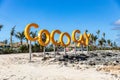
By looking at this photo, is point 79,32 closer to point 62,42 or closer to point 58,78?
point 62,42

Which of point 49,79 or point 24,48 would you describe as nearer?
point 49,79

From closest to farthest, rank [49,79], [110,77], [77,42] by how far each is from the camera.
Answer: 1. [49,79]
2. [110,77]
3. [77,42]

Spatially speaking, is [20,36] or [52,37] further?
[20,36]

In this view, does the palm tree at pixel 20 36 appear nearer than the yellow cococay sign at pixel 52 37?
No

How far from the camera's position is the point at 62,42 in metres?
27.1

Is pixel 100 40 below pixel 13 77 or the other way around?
the other way around

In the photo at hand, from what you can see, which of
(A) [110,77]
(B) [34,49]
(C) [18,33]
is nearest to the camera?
(A) [110,77]

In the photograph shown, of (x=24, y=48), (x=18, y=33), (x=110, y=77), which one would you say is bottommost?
(x=110, y=77)

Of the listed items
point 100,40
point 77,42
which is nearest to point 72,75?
point 77,42

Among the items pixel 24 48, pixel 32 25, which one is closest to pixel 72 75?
pixel 32 25

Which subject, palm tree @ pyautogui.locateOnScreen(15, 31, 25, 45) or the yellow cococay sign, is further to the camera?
palm tree @ pyautogui.locateOnScreen(15, 31, 25, 45)

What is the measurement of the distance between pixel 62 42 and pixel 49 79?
15.2 meters

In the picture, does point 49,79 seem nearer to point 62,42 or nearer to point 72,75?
point 72,75

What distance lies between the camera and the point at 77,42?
30.3 metres
